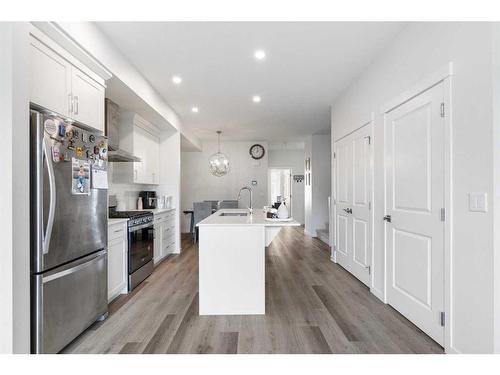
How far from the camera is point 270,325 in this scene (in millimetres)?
2369

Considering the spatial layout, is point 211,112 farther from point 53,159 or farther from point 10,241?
point 10,241

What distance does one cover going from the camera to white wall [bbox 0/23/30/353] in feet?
4.85

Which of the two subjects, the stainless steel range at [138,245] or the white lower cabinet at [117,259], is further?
the stainless steel range at [138,245]

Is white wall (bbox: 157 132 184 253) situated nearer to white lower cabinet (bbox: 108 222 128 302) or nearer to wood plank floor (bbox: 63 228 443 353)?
wood plank floor (bbox: 63 228 443 353)

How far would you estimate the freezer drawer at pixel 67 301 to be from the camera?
1.73m

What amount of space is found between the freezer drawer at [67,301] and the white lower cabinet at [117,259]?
1.31 feet

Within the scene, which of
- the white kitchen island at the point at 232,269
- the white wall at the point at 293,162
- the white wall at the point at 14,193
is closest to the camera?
the white wall at the point at 14,193

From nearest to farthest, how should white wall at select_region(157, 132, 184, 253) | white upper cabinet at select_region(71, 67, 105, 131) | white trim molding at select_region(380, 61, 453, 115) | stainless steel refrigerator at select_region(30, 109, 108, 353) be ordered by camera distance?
stainless steel refrigerator at select_region(30, 109, 108, 353) < white trim molding at select_region(380, 61, 453, 115) < white upper cabinet at select_region(71, 67, 105, 131) < white wall at select_region(157, 132, 184, 253)

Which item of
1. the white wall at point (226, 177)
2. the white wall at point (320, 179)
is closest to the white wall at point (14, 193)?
the white wall at point (320, 179)

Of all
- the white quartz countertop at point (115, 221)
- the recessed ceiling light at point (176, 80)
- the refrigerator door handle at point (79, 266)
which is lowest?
the refrigerator door handle at point (79, 266)

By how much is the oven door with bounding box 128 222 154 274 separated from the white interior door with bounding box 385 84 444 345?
2933 mm

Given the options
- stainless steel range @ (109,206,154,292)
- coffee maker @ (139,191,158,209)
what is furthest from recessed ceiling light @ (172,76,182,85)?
coffee maker @ (139,191,158,209)

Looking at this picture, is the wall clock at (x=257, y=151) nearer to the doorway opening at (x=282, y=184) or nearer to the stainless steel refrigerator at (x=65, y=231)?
the doorway opening at (x=282, y=184)

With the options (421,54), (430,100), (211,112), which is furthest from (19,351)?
(211,112)
